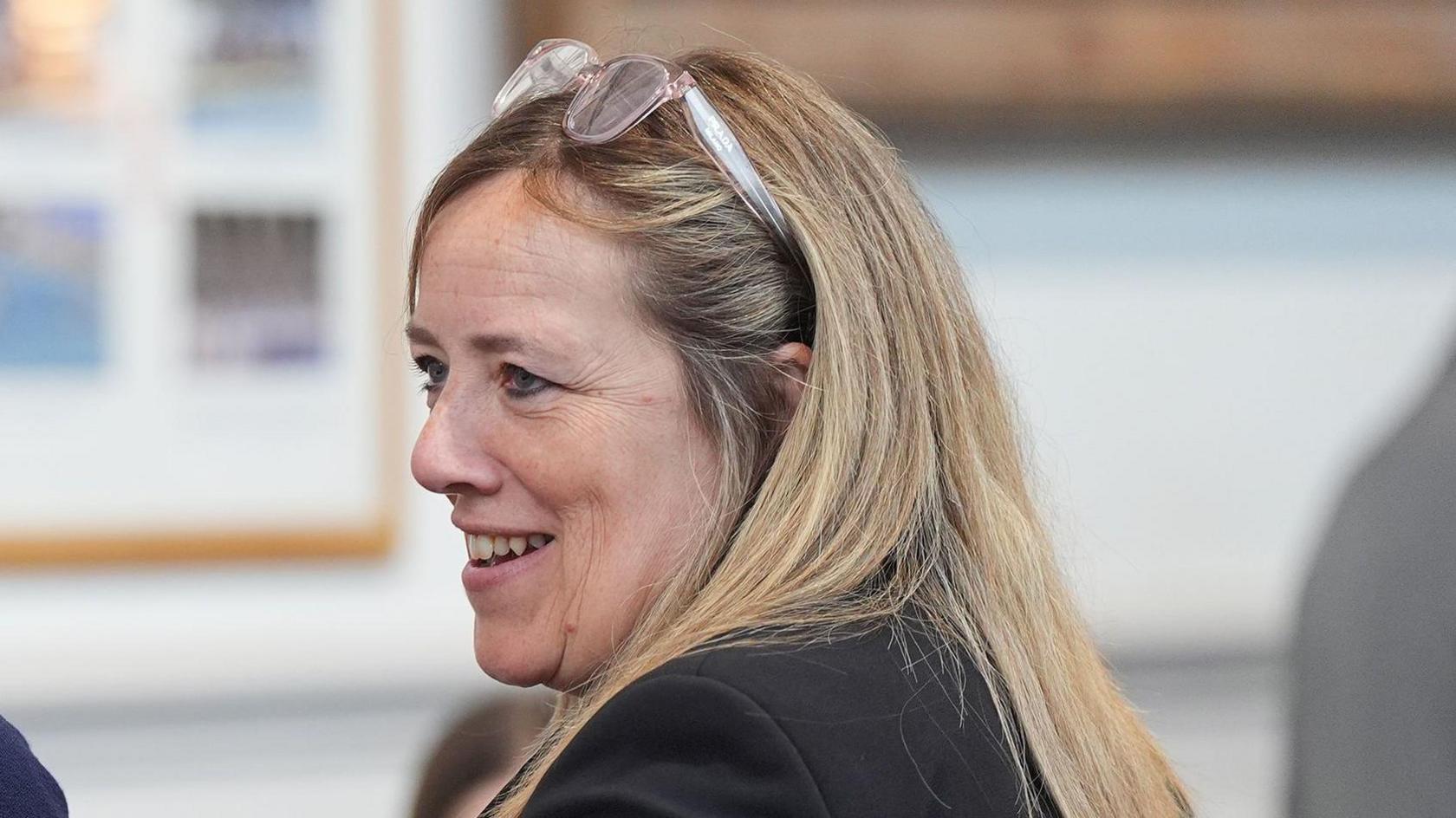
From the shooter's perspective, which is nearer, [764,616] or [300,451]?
[764,616]

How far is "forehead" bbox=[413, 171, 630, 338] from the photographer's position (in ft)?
2.99

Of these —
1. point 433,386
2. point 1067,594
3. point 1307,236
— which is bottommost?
point 1067,594

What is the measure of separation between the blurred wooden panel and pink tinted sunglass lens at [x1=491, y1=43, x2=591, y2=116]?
0.96 m

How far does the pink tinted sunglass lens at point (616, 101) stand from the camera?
0.95 metres

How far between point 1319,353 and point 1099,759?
1.78 m

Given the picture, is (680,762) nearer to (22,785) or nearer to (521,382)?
(521,382)

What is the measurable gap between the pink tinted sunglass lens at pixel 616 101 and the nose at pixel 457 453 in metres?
0.17

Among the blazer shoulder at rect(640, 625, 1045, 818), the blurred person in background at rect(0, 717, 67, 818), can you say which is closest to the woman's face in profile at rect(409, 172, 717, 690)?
the blazer shoulder at rect(640, 625, 1045, 818)

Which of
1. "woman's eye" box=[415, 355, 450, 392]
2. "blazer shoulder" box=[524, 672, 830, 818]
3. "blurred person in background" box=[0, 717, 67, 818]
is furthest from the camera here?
"woman's eye" box=[415, 355, 450, 392]

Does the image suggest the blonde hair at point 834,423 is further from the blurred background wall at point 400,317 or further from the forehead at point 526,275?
the blurred background wall at point 400,317

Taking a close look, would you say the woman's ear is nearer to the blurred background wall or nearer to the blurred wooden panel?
the blurred background wall

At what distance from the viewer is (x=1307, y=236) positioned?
2482 millimetres

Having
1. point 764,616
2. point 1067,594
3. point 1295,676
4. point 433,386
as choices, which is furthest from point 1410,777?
point 433,386

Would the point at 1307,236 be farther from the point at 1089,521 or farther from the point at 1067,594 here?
the point at 1067,594
